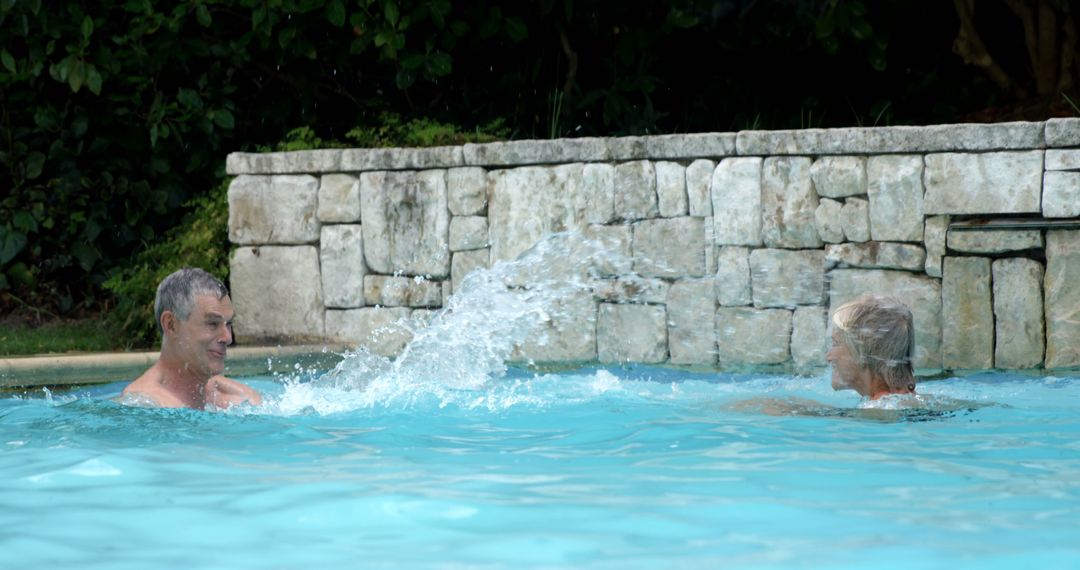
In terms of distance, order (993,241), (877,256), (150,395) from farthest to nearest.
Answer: (877,256) < (993,241) < (150,395)

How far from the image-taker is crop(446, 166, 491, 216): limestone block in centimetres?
748

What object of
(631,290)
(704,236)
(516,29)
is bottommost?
(631,290)

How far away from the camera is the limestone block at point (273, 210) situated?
791cm

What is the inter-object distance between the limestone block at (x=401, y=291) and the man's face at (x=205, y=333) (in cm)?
271

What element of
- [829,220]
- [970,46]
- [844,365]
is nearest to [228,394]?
[844,365]

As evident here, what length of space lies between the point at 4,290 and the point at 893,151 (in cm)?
629

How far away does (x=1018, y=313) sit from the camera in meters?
6.43

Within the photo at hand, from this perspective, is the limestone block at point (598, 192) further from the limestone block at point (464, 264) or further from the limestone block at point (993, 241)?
the limestone block at point (993, 241)

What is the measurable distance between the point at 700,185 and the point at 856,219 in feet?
2.66

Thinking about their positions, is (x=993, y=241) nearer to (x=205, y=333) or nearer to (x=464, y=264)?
(x=464, y=264)

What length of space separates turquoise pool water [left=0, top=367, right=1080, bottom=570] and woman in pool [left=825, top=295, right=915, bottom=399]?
0.38ft

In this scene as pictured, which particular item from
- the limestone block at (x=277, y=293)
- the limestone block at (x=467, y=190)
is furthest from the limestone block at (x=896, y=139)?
the limestone block at (x=277, y=293)

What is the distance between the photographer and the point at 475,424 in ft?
17.7

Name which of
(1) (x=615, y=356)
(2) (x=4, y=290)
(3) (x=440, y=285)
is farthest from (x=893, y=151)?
(2) (x=4, y=290)
